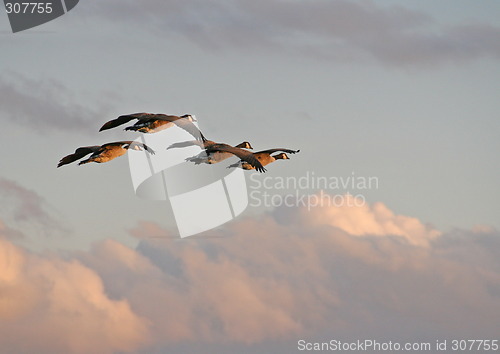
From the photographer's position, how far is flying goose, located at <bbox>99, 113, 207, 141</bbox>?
46.4 metres

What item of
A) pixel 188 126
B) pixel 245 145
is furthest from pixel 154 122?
pixel 245 145

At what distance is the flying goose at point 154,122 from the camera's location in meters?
46.4

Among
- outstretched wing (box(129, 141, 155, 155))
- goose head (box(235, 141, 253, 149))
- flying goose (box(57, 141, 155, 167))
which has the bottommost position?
goose head (box(235, 141, 253, 149))

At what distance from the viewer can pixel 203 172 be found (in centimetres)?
5906

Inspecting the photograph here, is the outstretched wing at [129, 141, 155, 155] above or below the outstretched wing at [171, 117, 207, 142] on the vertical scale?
below

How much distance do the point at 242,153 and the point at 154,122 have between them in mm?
5171

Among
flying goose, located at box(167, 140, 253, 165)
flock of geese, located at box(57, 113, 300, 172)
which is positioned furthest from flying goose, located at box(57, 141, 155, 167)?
flying goose, located at box(167, 140, 253, 165)

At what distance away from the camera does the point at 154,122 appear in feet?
156

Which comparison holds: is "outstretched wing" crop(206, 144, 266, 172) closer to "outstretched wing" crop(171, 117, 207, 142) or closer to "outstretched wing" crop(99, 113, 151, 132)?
"outstretched wing" crop(171, 117, 207, 142)

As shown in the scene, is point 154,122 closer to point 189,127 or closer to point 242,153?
point 189,127

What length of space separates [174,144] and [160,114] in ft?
6.10

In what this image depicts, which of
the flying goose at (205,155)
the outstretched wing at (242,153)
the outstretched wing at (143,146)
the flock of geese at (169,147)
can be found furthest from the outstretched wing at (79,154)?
the outstretched wing at (242,153)

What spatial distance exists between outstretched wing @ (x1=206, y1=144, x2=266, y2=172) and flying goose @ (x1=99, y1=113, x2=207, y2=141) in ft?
3.68

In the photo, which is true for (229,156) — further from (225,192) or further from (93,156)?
(225,192)
